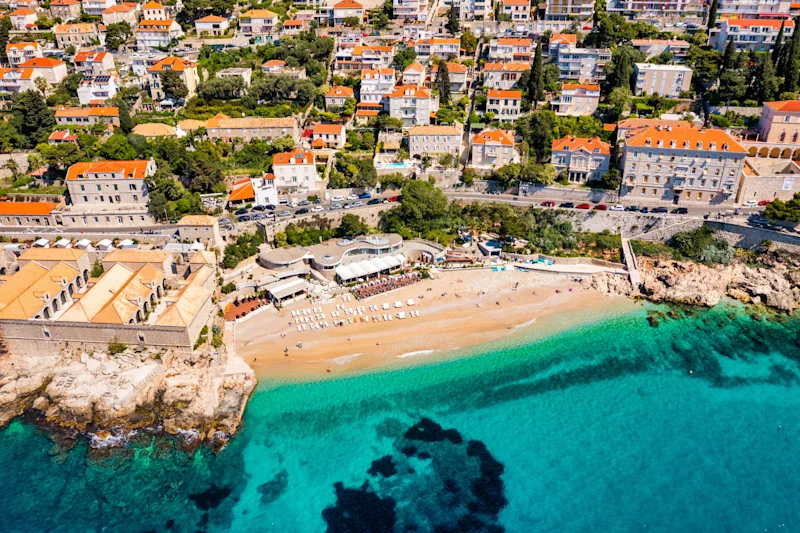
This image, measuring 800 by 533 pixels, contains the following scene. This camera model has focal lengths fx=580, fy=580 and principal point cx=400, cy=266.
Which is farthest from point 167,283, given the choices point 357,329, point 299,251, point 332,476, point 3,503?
point 332,476

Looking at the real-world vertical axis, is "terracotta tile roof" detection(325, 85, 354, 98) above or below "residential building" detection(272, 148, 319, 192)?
above

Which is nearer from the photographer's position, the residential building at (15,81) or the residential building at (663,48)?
the residential building at (15,81)

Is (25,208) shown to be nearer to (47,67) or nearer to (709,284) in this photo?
(47,67)

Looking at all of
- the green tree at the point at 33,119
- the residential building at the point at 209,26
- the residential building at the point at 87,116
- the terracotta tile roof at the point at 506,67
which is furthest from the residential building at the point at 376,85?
the green tree at the point at 33,119

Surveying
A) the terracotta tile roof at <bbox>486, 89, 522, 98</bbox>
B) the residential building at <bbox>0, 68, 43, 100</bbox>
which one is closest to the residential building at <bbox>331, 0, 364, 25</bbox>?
the terracotta tile roof at <bbox>486, 89, 522, 98</bbox>

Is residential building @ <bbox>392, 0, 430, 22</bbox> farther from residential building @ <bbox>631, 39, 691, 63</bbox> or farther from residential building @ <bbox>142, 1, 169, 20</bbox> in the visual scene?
residential building @ <bbox>142, 1, 169, 20</bbox>

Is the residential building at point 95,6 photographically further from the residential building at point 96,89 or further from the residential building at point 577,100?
the residential building at point 577,100

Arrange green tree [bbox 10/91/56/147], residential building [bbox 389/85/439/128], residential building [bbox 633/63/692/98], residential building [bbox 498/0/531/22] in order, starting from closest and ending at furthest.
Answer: green tree [bbox 10/91/56/147] < residential building [bbox 389/85/439/128] < residential building [bbox 633/63/692/98] < residential building [bbox 498/0/531/22]
